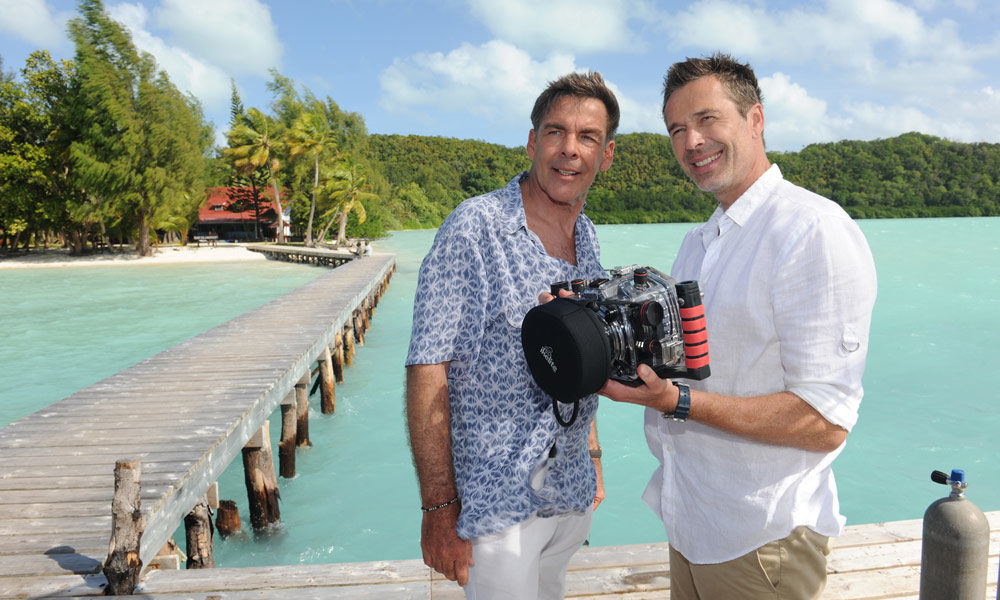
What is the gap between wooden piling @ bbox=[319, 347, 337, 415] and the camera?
9555mm

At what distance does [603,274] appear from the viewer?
5.81 ft

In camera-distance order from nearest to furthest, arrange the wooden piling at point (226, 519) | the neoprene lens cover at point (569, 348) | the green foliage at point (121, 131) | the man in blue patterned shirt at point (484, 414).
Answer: the neoprene lens cover at point (569, 348) → the man in blue patterned shirt at point (484, 414) → the wooden piling at point (226, 519) → the green foliage at point (121, 131)

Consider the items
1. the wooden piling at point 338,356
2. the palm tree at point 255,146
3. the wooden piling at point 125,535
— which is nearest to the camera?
the wooden piling at point 125,535

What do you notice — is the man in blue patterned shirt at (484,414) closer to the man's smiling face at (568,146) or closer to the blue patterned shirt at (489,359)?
the blue patterned shirt at (489,359)

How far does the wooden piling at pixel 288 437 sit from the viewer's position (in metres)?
7.37

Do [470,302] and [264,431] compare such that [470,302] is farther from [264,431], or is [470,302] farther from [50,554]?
[264,431]

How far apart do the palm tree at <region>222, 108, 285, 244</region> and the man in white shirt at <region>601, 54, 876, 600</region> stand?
37836mm

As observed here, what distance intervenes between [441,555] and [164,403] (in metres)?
4.60

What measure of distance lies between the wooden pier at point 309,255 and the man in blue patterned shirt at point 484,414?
83.2ft

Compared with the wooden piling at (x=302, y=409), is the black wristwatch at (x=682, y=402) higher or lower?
higher

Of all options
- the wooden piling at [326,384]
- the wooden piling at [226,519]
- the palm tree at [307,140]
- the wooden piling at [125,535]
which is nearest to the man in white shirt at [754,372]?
the wooden piling at [125,535]

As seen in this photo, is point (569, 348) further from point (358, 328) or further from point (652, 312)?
point (358, 328)

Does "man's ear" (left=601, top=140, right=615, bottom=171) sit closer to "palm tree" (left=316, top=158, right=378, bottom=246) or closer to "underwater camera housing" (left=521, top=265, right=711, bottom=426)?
"underwater camera housing" (left=521, top=265, right=711, bottom=426)

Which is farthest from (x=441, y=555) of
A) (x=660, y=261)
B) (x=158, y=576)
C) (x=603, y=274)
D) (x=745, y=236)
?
(x=660, y=261)
